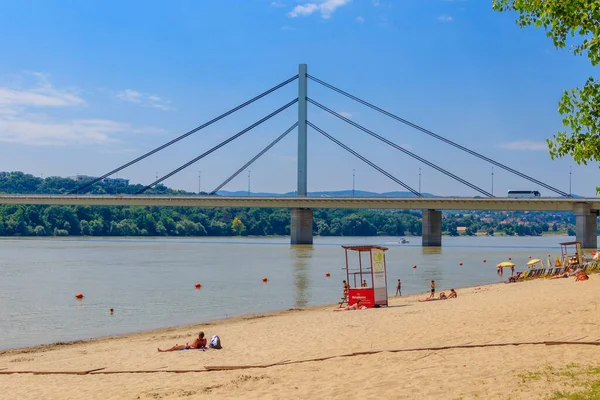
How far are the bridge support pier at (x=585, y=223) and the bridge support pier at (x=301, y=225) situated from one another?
29197mm

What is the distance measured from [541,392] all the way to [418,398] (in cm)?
142

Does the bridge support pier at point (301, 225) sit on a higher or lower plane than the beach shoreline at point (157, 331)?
higher

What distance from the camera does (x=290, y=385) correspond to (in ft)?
32.4

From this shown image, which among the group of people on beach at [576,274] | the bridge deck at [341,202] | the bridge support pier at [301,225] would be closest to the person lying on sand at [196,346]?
the group of people on beach at [576,274]

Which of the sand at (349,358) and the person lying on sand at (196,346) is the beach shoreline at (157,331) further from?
the person lying on sand at (196,346)

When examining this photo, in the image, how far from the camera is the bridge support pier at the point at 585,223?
70.6 metres

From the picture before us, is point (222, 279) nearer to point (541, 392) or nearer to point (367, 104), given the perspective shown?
point (541, 392)

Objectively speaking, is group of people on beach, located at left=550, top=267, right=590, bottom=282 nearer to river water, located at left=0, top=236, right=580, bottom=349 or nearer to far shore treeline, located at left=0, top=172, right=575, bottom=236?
river water, located at left=0, top=236, right=580, bottom=349

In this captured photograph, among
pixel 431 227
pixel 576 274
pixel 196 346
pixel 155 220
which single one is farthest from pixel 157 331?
pixel 155 220

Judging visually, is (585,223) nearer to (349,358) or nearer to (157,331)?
(157,331)

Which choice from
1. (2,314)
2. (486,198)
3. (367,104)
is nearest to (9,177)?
(367,104)

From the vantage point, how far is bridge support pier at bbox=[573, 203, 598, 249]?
2778 inches

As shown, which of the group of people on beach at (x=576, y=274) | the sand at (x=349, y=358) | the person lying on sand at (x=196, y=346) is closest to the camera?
the sand at (x=349, y=358)

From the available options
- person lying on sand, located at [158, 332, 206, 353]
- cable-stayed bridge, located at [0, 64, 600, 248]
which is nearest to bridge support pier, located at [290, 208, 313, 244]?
cable-stayed bridge, located at [0, 64, 600, 248]
